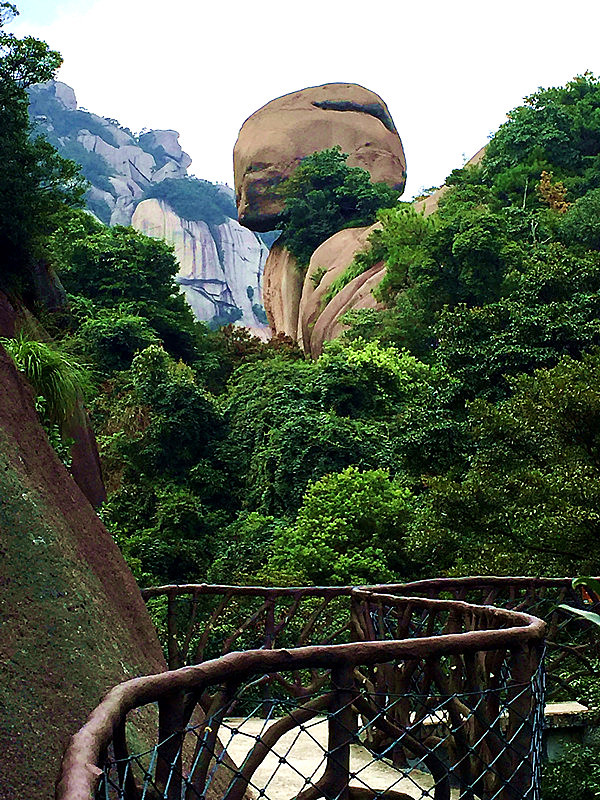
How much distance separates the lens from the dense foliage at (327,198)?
83.9 ft

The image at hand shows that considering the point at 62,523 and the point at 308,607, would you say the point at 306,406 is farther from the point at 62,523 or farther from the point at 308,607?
the point at 62,523

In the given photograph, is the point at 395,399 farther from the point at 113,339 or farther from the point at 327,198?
the point at 327,198

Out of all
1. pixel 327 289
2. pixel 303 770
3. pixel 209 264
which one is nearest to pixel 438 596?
pixel 303 770

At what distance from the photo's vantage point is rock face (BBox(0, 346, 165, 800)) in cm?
225

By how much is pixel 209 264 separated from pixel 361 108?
82.1ft

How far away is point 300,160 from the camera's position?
2752 centimetres

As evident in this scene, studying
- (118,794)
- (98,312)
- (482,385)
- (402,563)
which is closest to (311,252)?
(98,312)

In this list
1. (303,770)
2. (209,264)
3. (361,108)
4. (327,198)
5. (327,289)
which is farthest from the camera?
(209,264)

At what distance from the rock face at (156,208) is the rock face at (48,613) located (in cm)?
4779

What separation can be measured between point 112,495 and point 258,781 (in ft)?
34.1

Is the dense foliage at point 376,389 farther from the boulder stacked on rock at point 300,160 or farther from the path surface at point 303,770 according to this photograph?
the boulder stacked on rock at point 300,160

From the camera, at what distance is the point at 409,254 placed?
19344mm

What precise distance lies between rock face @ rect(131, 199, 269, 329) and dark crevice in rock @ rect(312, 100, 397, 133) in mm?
23532

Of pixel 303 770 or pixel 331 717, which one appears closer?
pixel 331 717
